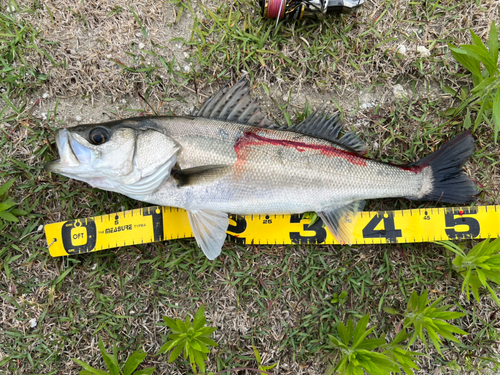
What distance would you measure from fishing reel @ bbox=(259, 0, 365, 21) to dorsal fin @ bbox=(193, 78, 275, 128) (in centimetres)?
74

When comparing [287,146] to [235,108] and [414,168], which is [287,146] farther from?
[414,168]

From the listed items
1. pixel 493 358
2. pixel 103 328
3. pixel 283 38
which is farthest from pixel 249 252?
pixel 493 358

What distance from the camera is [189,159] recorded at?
260 centimetres

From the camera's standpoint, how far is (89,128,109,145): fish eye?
2.51 meters

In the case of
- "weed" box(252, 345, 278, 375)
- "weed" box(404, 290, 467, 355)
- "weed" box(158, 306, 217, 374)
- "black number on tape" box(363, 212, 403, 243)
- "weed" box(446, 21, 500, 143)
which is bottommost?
"weed" box(252, 345, 278, 375)

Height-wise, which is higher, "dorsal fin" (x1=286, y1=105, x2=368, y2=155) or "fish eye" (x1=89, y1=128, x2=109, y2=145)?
"dorsal fin" (x1=286, y1=105, x2=368, y2=155)

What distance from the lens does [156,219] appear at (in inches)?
116

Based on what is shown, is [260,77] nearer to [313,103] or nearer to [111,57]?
[313,103]

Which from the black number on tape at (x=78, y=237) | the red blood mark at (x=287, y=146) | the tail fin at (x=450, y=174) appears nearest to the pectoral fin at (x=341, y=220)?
the red blood mark at (x=287, y=146)

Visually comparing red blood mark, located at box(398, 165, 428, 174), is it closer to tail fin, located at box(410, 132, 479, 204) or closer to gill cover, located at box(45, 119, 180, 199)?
tail fin, located at box(410, 132, 479, 204)

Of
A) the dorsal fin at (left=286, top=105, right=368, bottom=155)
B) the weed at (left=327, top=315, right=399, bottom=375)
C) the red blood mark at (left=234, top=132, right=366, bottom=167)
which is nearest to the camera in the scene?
the weed at (left=327, top=315, right=399, bottom=375)

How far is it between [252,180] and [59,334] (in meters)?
2.27

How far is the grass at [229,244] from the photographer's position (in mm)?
2967

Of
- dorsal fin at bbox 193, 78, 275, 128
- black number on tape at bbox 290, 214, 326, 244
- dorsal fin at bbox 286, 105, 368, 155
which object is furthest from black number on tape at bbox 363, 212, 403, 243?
dorsal fin at bbox 193, 78, 275, 128
